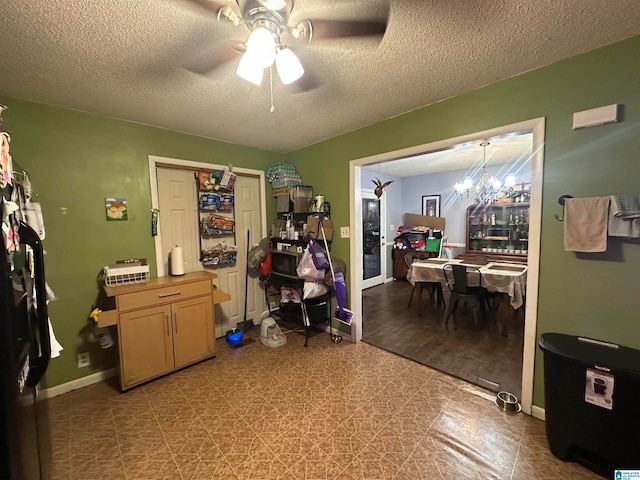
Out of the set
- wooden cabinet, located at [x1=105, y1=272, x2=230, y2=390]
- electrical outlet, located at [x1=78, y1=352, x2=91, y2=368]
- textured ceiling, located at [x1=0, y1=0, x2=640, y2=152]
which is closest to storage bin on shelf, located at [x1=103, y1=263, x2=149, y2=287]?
wooden cabinet, located at [x1=105, y1=272, x2=230, y2=390]

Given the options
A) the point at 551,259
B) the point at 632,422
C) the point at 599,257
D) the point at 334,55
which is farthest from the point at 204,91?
the point at 632,422

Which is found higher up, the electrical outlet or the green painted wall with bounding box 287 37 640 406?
the green painted wall with bounding box 287 37 640 406

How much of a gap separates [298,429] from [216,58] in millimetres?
2501

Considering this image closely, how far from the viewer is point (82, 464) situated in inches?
60.4

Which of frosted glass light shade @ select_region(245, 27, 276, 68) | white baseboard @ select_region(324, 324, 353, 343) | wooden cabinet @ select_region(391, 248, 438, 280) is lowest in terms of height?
white baseboard @ select_region(324, 324, 353, 343)

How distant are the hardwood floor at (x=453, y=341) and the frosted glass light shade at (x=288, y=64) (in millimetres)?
2699

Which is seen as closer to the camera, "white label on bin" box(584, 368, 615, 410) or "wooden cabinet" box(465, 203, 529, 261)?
"white label on bin" box(584, 368, 615, 410)

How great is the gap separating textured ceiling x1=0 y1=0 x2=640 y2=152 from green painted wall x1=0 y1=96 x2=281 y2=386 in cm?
20

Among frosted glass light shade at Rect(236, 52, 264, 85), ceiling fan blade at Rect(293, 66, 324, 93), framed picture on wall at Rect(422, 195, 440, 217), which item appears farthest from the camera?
framed picture on wall at Rect(422, 195, 440, 217)

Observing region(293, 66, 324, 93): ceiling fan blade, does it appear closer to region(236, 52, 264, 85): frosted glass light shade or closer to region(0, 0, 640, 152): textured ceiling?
region(0, 0, 640, 152): textured ceiling

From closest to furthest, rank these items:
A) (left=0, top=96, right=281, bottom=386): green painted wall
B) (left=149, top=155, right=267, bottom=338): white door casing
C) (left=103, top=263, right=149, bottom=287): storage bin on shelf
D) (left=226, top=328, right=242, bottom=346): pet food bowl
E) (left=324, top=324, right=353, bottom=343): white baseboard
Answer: (left=0, top=96, right=281, bottom=386): green painted wall, (left=103, top=263, right=149, bottom=287): storage bin on shelf, (left=149, top=155, right=267, bottom=338): white door casing, (left=226, top=328, right=242, bottom=346): pet food bowl, (left=324, top=324, right=353, bottom=343): white baseboard

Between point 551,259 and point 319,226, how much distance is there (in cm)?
213

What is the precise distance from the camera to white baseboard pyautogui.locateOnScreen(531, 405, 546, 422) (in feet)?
5.99

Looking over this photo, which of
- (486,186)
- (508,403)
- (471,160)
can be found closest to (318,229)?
(508,403)
